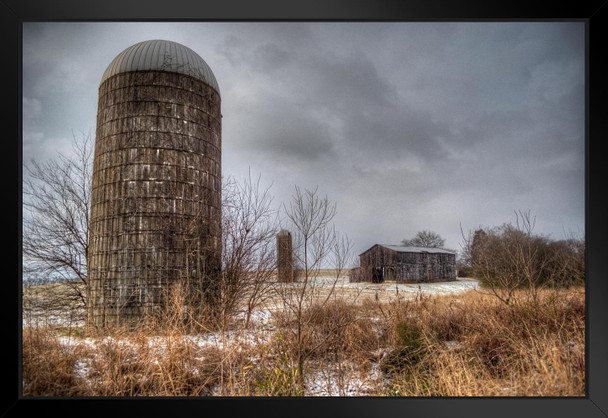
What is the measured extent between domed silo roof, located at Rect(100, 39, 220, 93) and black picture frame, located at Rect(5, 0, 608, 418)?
152 inches

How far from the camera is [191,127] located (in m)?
6.22

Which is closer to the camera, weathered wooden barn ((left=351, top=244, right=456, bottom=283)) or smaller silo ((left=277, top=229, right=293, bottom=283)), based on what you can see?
smaller silo ((left=277, top=229, right=293, bottom=283))

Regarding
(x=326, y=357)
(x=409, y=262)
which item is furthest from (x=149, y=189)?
(x=409, y=262)

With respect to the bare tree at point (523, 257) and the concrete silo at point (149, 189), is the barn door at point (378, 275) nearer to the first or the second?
the bare tree at point (523, 257)

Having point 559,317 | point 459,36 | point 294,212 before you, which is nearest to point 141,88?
point 294,212

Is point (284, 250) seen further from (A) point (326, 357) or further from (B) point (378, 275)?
(B) point (378, 275)

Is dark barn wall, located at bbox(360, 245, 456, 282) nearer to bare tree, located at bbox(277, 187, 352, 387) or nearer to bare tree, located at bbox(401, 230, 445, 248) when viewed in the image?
bare tree, located at bbox(401, 230, 445, 248)

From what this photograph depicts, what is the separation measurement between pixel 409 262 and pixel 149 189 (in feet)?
20.5

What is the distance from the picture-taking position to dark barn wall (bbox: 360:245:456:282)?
9047mm

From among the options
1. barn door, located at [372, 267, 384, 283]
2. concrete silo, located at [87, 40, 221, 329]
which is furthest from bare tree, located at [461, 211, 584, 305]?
concrete silo, located at [87, 40, 221, 329]

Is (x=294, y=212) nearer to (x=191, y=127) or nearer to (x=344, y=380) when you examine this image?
(x=344, y=380)

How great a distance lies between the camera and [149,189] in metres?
5.85

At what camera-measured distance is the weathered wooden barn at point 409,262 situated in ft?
29.1
